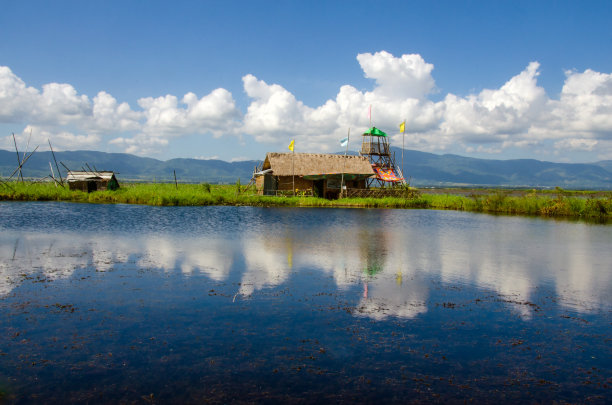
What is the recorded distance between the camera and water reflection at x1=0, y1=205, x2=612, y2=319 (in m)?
12.9

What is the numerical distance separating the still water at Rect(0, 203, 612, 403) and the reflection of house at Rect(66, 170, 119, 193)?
99.4ft

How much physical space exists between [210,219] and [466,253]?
58.8 feet

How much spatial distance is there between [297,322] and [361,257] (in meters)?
8.43

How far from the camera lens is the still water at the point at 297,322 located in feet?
22.7

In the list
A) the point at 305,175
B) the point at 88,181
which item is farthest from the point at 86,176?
the point at 305,175

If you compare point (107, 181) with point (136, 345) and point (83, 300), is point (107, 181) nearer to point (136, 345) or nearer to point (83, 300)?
point (83, 300)

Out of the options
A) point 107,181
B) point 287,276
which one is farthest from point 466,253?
point 107,181

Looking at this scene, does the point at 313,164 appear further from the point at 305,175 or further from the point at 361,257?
the point at 361,257

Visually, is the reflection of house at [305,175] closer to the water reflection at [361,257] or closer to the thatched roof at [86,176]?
the thatched roof at [86,176]

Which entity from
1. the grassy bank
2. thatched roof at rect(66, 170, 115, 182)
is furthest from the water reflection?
thatched roof at rect(66, 170, 115, 182)

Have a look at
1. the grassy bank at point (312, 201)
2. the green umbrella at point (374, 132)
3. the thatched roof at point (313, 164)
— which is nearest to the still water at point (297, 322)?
the grassy bank at point (312, 201)

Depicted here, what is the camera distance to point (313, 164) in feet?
174

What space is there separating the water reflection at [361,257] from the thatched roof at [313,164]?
76.1 feet

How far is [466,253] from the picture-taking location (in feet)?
63.4
